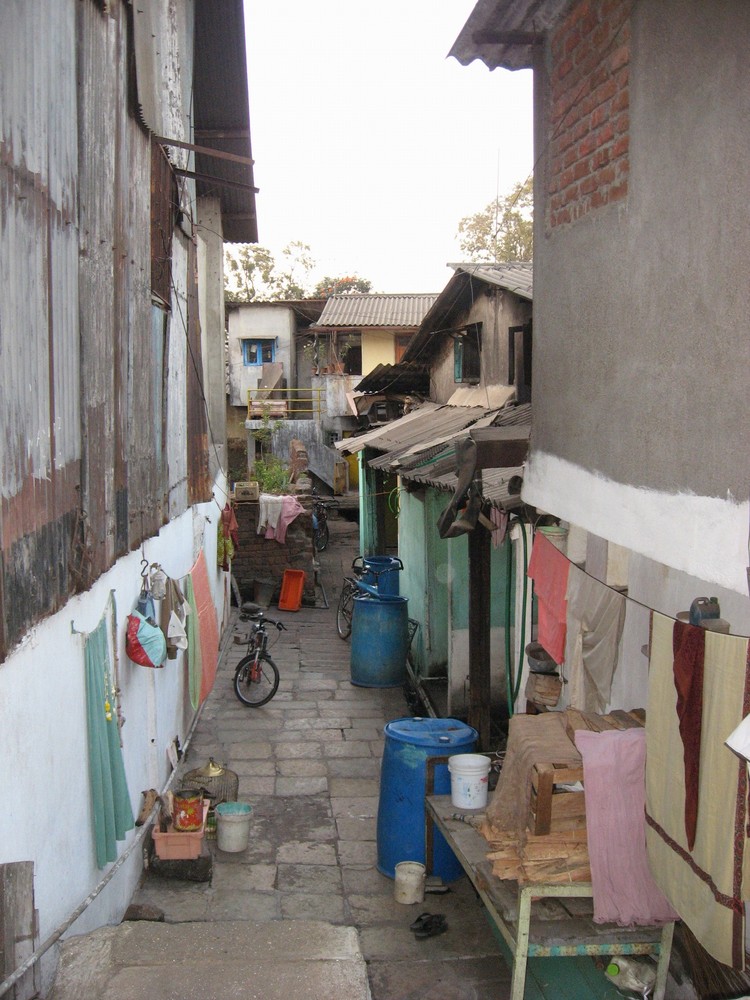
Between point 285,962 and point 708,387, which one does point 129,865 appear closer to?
point 285,962

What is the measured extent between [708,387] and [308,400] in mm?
30726

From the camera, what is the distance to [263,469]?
22.7 m

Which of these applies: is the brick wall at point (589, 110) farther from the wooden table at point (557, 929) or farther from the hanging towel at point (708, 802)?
the wooden table at point (557, 929)

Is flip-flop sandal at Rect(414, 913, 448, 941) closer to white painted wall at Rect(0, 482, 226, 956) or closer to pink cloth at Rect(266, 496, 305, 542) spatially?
white painted wall at Rect(0, 482, 226, 956)

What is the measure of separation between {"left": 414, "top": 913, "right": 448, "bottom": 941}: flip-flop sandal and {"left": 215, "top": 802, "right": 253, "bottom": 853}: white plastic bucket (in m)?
1.93

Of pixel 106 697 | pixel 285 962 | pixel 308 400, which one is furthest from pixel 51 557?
pixel 308 400

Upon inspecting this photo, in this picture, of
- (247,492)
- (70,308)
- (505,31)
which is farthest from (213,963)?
(247,492)

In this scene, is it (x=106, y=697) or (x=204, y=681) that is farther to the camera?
(x=204, y=681)

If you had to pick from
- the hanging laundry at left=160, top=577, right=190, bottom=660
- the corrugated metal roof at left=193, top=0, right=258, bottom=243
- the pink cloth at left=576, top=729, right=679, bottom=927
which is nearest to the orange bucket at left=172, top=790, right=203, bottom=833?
the hanging laundry at left=160, top=577, right=190, bottom=660

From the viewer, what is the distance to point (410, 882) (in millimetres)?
7066

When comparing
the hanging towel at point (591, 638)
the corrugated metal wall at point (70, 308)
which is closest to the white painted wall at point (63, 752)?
the corrugated metal wall at point (70, 308)

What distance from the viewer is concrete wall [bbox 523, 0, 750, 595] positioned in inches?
148

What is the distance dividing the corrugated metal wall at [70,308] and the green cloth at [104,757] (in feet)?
1.91

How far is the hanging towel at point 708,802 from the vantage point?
364 centimetres
